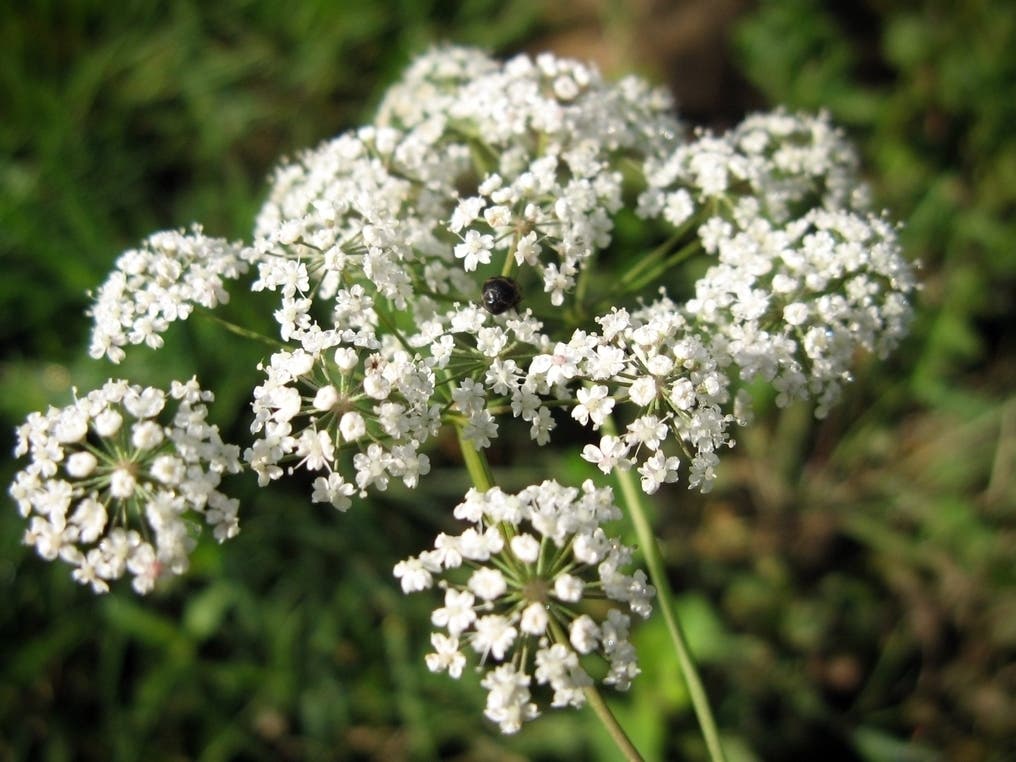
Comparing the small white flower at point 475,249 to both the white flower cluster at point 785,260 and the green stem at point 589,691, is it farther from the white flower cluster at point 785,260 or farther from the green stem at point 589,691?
the white flower cluster at point 785,260

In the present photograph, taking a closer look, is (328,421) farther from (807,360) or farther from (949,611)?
(949,611)

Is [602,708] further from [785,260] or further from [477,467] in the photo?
[785,260]

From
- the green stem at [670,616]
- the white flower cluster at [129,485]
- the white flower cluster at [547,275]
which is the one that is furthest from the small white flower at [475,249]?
the white flower cluster at [129,485]

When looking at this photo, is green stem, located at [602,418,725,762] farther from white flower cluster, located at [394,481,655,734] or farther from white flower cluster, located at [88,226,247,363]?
white flower cluster, located at [88,226,247,363]

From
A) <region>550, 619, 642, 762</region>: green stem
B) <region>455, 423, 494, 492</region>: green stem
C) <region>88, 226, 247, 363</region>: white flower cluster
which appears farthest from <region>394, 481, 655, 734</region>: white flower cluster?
<region>88, 226, 247, 363</region>: white flower cluster

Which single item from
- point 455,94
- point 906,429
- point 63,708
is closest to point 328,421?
point 455,94
